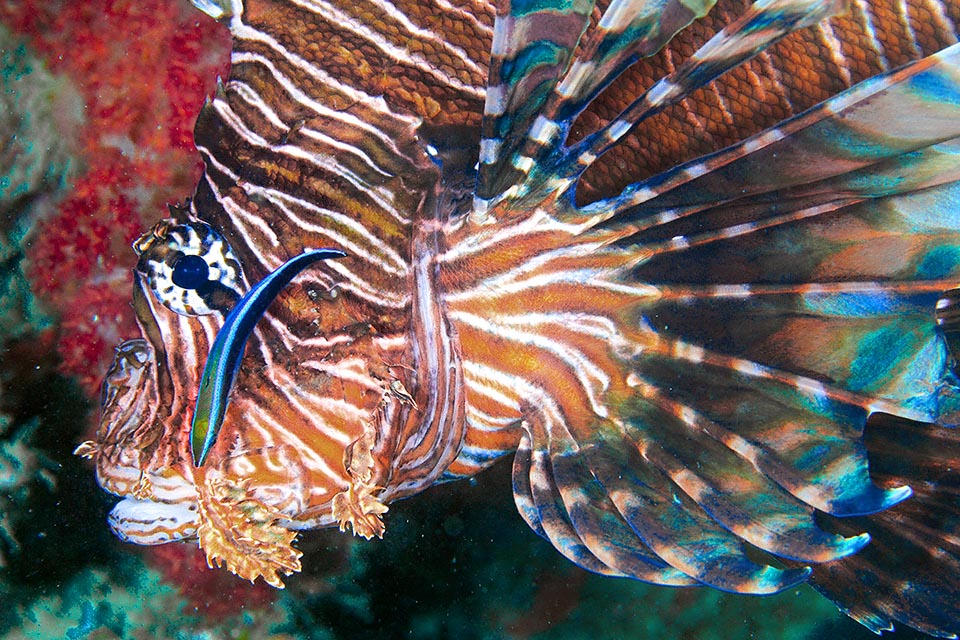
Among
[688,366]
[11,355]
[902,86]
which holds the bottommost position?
[11,355]

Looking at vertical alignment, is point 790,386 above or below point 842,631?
above

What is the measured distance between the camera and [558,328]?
92.7 inches

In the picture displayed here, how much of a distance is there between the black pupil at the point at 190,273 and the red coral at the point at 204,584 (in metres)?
1.99

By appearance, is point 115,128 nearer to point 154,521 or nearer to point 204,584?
point 154,521

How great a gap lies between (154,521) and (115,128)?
4.88ft

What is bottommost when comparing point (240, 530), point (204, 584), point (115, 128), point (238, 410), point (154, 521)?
point (204, 584)

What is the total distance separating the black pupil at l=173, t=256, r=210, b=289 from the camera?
1897 mm

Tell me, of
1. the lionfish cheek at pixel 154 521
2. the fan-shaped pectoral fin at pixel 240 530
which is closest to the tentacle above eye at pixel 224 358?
the fan-shaped pectoral fin at pixel 240 530

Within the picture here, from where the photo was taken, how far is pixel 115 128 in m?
2.50

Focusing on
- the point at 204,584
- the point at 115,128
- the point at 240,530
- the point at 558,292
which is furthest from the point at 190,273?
the point at 204,584

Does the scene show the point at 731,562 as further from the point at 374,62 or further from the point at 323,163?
the point at 374,62

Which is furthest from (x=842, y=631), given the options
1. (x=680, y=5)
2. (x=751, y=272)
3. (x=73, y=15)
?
(x=73, y=15)

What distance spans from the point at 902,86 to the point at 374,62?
1.58m

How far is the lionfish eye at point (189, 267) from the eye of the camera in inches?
74.4
